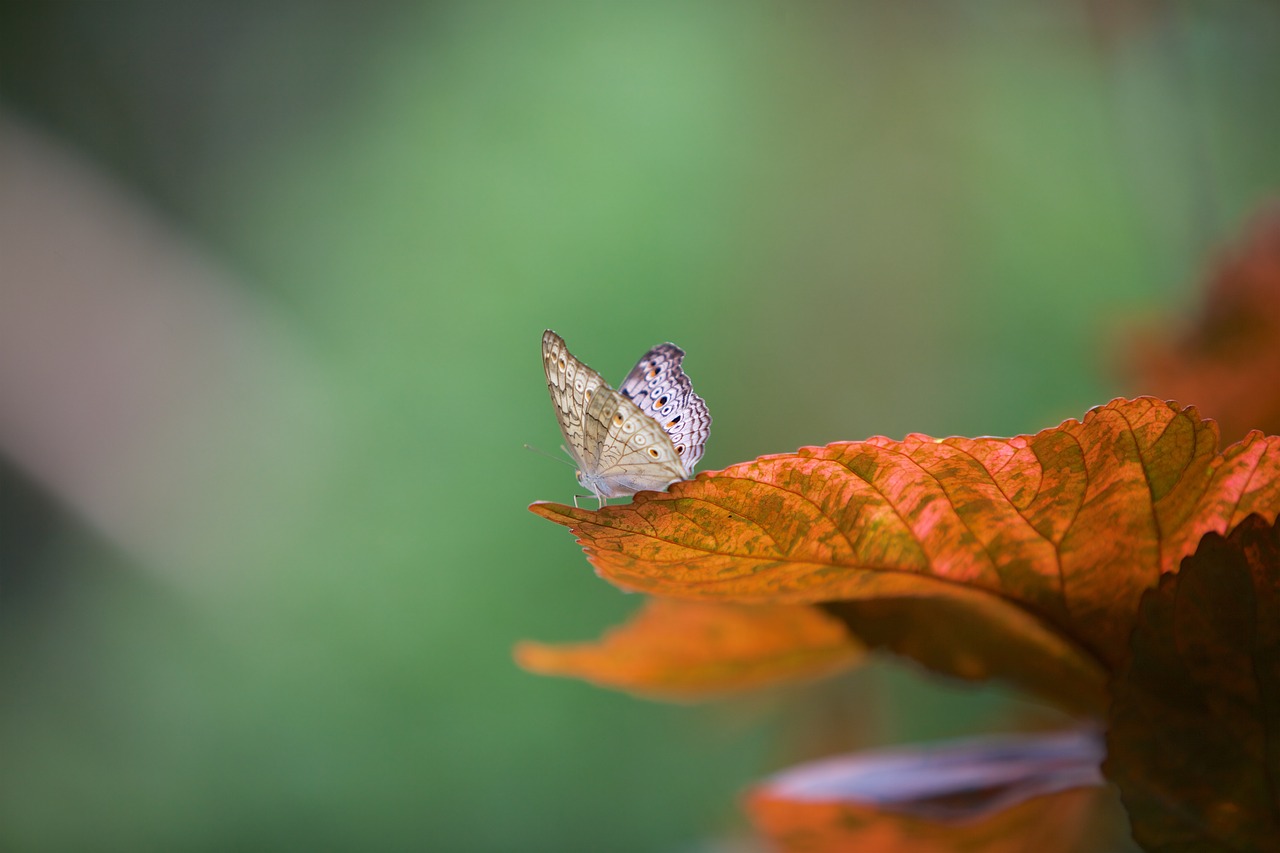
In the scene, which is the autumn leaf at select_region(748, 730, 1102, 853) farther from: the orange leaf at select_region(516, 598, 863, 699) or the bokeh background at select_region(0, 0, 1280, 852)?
the bokeh background at select_region(0, 0, 1280, 852)

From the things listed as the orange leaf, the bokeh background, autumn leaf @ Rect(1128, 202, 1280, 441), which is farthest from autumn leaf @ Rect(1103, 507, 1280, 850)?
the bokeh background

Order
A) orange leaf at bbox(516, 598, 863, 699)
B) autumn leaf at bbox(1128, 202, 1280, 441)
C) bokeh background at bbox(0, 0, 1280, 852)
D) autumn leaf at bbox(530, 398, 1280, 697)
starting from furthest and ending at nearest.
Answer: bokeh background at bbox(0, 0, 1280, 852), autumn leaf at bbox(1128, 202, 1280, 441), orange leaf at bbox(516, 598, 863, 699), autumn leaf at bbox(530, 398, 1280, 697)

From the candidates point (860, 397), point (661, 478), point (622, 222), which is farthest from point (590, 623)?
point (661, 478)

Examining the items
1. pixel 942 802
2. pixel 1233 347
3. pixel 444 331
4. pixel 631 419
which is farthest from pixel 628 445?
pixel 444 331

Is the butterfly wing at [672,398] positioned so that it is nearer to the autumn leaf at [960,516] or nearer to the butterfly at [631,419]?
the butterfly at [631,419]

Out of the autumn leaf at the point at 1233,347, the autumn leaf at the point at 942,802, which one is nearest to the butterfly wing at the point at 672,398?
the autumn leaf at the point at 942,802

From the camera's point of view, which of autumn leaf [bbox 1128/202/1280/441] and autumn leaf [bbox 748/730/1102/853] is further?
autumn leaf [bbox 1128/202/1280/441]

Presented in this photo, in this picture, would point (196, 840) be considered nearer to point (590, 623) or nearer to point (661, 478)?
point (590, 623)
